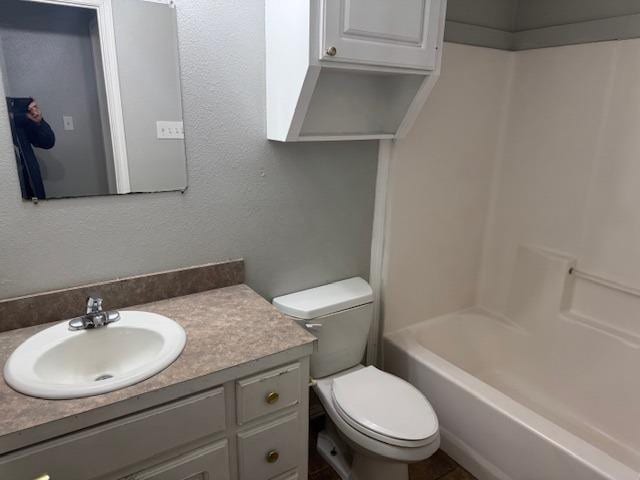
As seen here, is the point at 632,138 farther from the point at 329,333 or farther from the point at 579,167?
the point at 329,333

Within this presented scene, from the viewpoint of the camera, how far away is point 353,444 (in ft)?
5.16

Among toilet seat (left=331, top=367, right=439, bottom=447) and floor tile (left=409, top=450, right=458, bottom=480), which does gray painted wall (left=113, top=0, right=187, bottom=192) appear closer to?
toilet seat (left=331, top=367, right=439, bottom=447)

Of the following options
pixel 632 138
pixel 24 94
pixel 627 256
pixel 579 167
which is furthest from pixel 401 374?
pixel 24 94

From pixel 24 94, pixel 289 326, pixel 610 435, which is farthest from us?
pixel 610 435

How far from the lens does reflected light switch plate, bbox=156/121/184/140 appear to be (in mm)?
1417

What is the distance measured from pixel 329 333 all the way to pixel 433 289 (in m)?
0.81

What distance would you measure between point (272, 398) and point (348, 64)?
1.02 metres

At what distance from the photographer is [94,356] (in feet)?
4.25

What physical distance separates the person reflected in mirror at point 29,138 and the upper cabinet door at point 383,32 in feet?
2.68

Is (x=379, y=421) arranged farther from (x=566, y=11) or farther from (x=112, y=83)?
(x=566, y=11)

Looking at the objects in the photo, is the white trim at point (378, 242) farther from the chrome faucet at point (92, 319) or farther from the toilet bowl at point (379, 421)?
the chrome faucet at point (92, 319)

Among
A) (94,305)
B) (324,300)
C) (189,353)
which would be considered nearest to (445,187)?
(324,300)

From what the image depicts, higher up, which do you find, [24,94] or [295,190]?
[24,94]

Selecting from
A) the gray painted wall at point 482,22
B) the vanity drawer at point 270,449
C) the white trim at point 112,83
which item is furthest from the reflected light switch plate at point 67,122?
the gray painted wall at point 482,22
